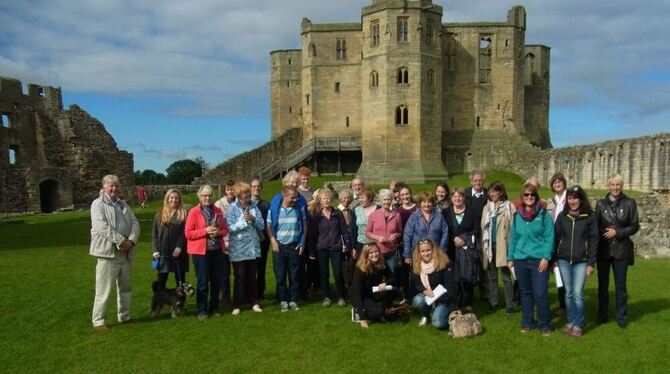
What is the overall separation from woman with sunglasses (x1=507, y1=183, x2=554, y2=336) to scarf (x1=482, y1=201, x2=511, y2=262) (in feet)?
2.12

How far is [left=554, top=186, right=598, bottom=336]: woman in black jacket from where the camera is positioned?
7.61m

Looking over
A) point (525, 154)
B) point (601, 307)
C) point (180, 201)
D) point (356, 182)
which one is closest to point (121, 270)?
point (180, 201)

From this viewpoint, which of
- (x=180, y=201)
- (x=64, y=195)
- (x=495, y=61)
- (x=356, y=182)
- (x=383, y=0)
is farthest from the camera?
(x=495, y=61)

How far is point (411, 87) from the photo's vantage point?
37875 millimetres

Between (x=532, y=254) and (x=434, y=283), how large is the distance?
143cm

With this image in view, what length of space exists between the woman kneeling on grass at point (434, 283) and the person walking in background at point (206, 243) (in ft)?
9.83

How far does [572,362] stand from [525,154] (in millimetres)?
35872

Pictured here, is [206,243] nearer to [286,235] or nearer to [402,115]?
[286,235]

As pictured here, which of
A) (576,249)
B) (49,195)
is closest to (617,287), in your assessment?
(576,249)

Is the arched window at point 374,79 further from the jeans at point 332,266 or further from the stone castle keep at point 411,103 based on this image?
the jeans at point 332,266

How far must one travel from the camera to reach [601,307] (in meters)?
8.20

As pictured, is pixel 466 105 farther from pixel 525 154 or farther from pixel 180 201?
pixel 180 201

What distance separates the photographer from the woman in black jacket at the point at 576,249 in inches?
299

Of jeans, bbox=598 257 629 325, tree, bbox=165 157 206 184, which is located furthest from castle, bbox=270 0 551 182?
tree, bbox=165 157 206 184
